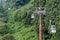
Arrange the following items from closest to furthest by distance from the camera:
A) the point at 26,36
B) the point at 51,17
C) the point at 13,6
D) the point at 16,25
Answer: the point at 51,17 → the point at 26,36 → the point at 16,25 → the point at 13,6

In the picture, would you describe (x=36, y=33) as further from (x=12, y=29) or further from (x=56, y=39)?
(x=12, y=29)

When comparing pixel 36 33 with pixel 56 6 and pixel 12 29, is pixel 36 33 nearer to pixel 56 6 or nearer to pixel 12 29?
pixel 56 6

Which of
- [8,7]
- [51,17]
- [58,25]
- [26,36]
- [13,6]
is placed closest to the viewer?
[58,25]

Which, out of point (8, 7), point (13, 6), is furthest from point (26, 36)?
point (8, 7)

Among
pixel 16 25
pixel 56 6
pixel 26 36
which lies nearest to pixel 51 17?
pixel 56 6

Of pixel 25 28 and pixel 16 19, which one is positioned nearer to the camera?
pixel 25 28

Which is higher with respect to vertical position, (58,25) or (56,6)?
(56,6)
